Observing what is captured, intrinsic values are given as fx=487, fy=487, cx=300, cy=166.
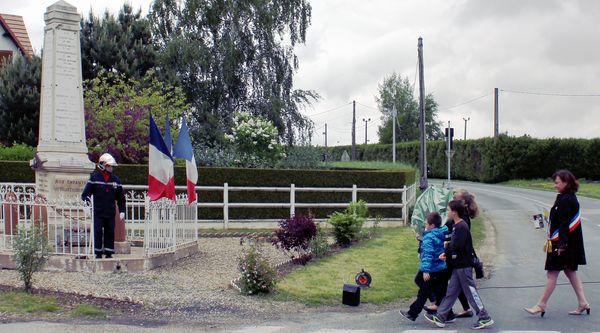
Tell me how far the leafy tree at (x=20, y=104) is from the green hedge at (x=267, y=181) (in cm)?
642

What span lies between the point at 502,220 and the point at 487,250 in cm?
576

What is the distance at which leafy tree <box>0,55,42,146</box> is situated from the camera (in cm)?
2048

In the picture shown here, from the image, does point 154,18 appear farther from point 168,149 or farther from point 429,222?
point 429,222

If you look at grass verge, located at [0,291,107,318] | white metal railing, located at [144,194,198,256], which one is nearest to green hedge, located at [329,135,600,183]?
white metal railing, located at [144,194,198,256]

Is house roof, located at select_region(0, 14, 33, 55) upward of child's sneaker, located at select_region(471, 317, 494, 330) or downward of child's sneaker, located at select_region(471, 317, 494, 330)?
upward

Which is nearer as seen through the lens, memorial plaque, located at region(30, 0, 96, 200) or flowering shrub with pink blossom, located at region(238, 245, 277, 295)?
flowering shrub with pink blossom, located at region(238, 245, 277, 295)

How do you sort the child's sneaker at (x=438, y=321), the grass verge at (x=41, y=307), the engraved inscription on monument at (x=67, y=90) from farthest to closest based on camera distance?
1. the engraved inscription on monument at (x=67, y=90)
2. the grass verge at (x=41, y=307)
3. the child's sneaker at (x=438, y=321)

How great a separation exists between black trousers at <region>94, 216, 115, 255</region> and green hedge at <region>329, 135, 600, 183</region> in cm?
3287

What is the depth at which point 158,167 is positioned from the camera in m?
8.12

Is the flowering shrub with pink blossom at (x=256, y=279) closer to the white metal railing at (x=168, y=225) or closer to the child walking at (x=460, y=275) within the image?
the white metal railing at (x=168, y=225)

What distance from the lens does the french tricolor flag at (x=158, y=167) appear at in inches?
317

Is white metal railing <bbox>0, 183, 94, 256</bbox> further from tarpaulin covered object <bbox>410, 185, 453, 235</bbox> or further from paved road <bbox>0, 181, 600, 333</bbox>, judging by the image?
tarpaulin covered object <bbox>410, 185, 453, 235</bbox>

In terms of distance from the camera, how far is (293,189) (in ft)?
50.5

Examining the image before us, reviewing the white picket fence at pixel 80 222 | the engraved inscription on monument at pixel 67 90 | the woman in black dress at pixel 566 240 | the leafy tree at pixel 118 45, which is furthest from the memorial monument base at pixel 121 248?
the leafy tree at pixel 118 45
